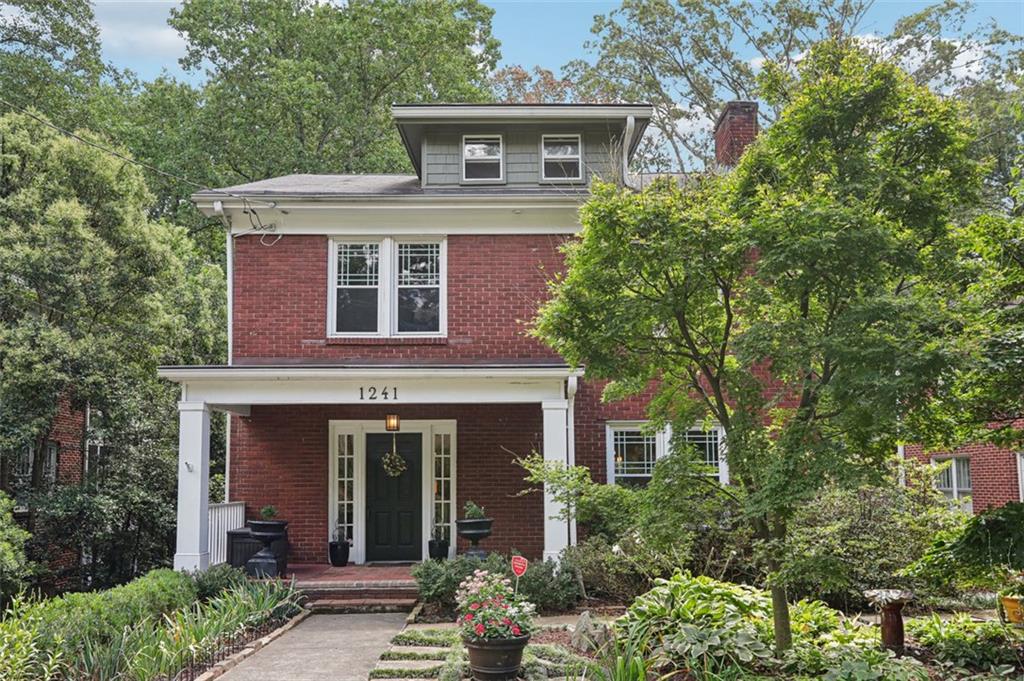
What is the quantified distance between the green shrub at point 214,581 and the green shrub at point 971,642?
8333mm

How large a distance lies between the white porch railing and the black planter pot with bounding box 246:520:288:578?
383 mm

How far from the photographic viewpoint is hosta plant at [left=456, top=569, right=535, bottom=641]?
311 inches

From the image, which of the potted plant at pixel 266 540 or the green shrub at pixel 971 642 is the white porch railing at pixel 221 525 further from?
the green shrub at pixel 971 642

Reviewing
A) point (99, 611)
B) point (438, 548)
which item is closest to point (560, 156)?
point (438, 548)

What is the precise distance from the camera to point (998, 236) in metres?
7.09

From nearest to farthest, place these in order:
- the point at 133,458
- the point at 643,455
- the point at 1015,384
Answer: the point at 1015,384, the point at 643,455, the point at 133,458

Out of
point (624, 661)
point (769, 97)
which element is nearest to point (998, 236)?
point (769, 97)

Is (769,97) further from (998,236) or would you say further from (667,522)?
Result: (667,522)

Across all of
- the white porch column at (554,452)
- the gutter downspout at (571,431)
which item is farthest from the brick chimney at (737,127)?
the white porch column at (554,452)

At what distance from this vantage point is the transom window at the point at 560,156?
16141mm

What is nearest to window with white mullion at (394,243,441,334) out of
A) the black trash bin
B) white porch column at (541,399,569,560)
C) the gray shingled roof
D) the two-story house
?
the two-story house

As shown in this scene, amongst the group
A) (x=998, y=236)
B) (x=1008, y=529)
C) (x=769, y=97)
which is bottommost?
(x=1008, y=529)

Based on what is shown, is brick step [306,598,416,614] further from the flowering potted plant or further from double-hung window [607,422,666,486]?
the flowering potted plant

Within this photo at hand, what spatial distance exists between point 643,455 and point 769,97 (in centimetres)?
828
